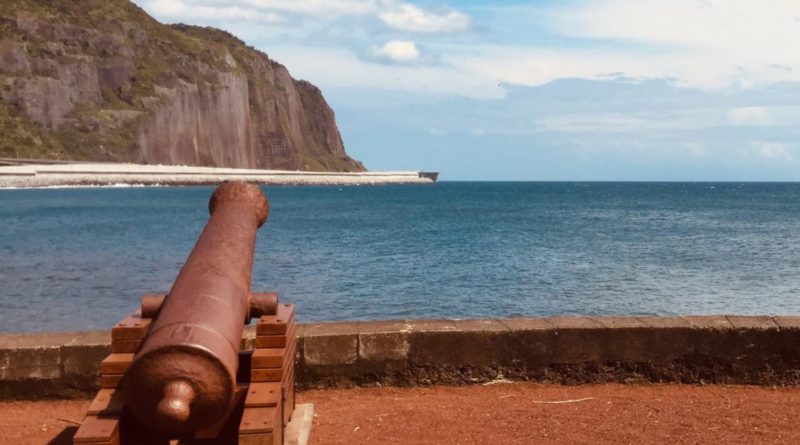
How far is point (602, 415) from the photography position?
5.48m

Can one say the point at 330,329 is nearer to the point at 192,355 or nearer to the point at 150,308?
the point at 150,308

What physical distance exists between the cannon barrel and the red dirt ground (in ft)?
4.54

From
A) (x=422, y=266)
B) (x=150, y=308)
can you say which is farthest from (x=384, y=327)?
(x=422, y=266)

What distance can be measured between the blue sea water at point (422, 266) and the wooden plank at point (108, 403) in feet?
41.9

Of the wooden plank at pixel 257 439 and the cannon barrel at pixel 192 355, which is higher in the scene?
the cannon barrel at pixel 192 355

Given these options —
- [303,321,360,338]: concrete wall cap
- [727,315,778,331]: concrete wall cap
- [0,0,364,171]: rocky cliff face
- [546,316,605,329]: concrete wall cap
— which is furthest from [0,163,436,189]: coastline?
[727,315,778,331]: concrete wall cap

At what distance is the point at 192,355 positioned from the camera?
11.8 ft

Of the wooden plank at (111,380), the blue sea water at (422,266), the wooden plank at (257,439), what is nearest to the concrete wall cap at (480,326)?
the wooden plank at (257,439)

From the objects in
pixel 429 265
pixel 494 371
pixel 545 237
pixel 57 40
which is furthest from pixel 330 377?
pixel 57 40

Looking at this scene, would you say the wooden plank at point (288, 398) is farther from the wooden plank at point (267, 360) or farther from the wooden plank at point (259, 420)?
the wooden plank at point (259, 420)

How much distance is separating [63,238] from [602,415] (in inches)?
1426

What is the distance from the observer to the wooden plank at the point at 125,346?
4.28 m

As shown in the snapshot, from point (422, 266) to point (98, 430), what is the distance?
25914mm

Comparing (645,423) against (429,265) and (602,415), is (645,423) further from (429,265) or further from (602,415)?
(429,265)
